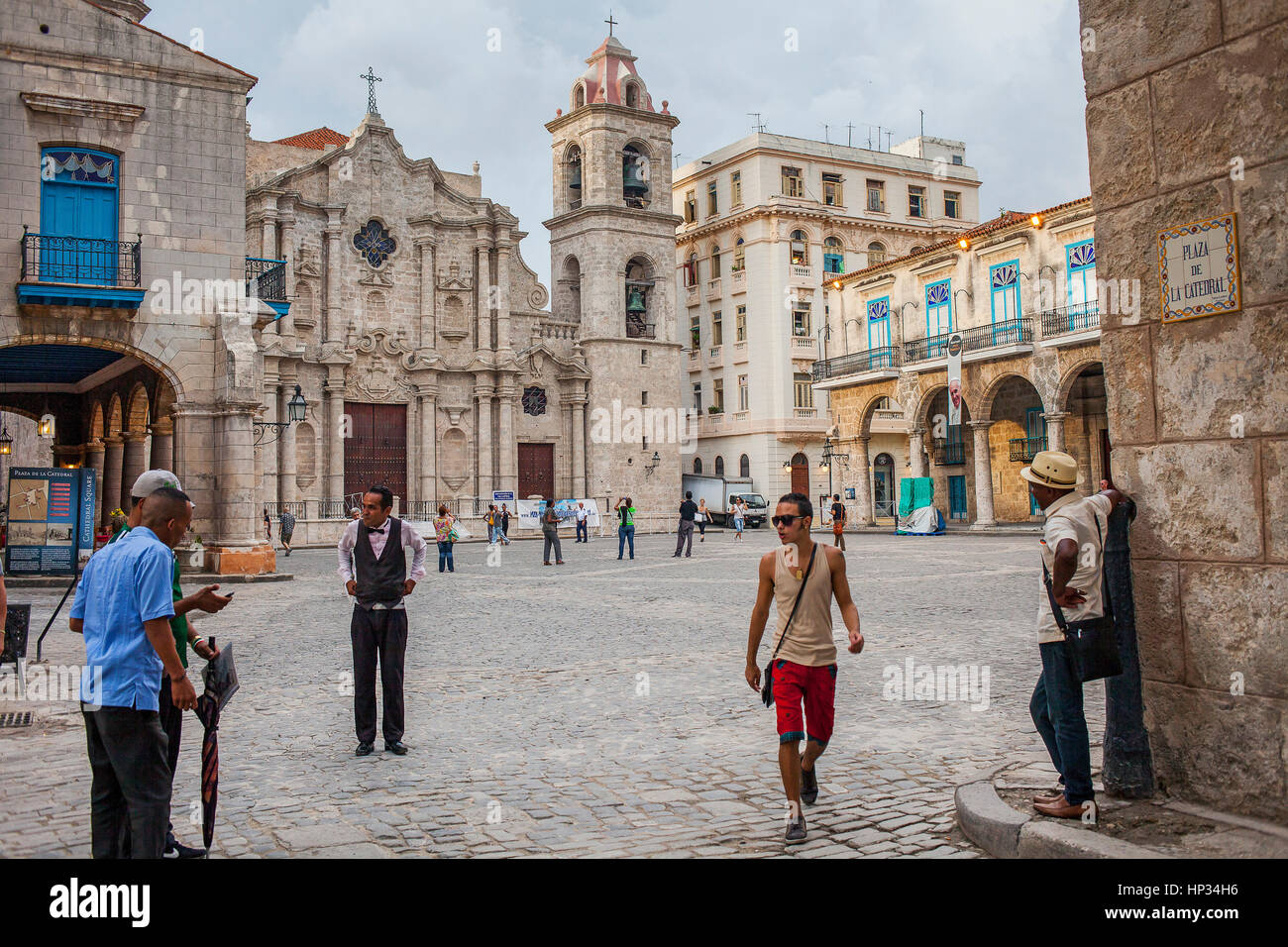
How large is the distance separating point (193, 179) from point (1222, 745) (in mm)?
19074

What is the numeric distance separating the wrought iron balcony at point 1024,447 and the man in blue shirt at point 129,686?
35.4 meters

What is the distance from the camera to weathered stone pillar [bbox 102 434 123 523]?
2650 cm

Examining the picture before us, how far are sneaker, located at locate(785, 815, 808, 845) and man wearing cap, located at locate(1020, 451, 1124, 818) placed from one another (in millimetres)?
1044

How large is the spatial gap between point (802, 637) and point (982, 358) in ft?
101

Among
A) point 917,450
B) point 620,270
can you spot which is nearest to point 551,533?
point 917,450

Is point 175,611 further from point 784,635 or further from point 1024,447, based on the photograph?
point 1024,447

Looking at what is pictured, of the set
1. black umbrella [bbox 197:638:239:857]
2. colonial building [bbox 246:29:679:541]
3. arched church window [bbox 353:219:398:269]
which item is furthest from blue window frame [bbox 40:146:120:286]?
arched church window [bbox 353:219:398:269]

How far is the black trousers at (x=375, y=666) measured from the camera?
6699mm

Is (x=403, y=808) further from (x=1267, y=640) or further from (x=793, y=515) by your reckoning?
(x=1267, y=640)

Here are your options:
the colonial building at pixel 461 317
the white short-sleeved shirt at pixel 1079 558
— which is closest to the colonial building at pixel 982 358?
the colonial building at pixel 461 317

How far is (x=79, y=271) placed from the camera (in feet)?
57.5

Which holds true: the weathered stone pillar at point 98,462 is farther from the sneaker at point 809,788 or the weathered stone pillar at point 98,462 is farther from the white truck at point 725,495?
the sneaker at point 809,788

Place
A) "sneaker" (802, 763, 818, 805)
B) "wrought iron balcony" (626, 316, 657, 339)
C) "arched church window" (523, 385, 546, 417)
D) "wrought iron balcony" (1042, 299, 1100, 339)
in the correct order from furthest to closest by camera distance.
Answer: "wrought iron balcony" (626, 316, 657, 339) → "arched church window" (523, 385, 546, 417) → "wrought iron balcony" (1042, 299, 1100, 339) → "sneaker" (802, 763, 818, 805)

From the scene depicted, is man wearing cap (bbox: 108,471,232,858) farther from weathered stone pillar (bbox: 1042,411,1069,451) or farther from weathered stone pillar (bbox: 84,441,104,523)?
weathered stone pillar (bbox: 1042,411,1069,451)
